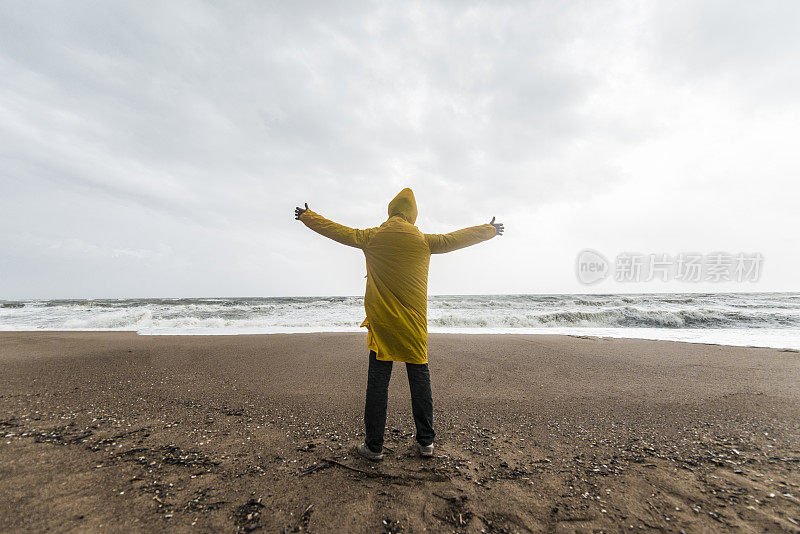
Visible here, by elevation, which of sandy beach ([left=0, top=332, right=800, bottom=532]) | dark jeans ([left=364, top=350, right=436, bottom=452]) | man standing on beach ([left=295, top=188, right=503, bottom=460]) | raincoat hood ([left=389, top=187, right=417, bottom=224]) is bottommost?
sandy beach ([left=0, top=332, right=800, bottom=532])

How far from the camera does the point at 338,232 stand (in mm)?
2963

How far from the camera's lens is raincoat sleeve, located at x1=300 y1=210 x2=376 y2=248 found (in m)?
2.95

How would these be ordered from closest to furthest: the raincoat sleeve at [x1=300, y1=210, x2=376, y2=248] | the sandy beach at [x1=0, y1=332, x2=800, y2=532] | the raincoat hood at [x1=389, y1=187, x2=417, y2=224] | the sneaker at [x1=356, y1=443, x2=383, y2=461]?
the sandy beach at [x1=0, y1=332, x2=800, y2=532]
the sneaker at [x1=356, y1=443, x2=383, y2=461]
the raincoat sleeve at [x1=300, y1=210, x2=376, y2=248]
the raincoat hood at [x1=389, y1=187, x2=417, y2=224]

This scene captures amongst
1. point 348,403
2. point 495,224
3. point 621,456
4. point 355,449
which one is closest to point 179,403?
point 348,403

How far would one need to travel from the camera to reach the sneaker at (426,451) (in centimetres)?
266

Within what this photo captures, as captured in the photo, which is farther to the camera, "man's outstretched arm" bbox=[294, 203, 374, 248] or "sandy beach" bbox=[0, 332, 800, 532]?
"man's outstretched arm" bbox=[294, 203, 374, 248]

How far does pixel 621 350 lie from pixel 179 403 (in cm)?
774

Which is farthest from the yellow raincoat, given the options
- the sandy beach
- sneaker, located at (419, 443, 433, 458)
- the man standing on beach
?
the sandy beach

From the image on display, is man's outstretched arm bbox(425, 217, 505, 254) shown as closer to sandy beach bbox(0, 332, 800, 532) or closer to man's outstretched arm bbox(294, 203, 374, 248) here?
man's outstretched arm bbox(294, 203, 374, 248)

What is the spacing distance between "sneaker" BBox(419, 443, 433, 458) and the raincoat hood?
199 centimetres

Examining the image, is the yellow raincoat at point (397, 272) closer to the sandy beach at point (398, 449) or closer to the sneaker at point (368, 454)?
the sneaker at point (368, 454)

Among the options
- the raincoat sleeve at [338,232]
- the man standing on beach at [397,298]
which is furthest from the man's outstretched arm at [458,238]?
the raincoat sleeve at [338,232]

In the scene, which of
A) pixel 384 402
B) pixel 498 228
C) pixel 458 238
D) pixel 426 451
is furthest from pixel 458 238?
pixel 426 451

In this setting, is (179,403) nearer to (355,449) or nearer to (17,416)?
(17,416)
